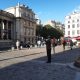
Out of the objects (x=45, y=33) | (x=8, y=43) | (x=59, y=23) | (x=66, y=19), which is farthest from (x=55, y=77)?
(x=59, y=23)

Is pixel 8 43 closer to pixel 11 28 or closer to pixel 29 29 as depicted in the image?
pixel 11 28

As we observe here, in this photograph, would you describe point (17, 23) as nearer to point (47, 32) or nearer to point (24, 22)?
point (24, 22)

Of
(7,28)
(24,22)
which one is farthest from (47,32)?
(7,28)

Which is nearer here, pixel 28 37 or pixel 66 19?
pixel 28 37

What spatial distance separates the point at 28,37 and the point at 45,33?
18.6 m

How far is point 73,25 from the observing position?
330ft

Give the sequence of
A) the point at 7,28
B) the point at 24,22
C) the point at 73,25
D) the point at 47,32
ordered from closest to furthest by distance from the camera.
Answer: the point at 7,28, the point at 24,22, the point at 47,32, the point at 73,25

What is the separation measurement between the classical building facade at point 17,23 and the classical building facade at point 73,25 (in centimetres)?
2467

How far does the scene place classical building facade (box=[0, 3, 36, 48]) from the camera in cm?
6994

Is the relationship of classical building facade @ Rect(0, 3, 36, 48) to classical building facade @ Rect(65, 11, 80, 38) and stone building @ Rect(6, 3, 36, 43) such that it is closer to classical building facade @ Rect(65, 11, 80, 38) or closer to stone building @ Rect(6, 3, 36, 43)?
stone building @ Rect(6, 3, 36, 43)

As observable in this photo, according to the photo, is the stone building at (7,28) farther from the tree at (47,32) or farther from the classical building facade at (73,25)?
the classical building facade at (73,25)

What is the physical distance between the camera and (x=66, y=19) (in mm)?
103812

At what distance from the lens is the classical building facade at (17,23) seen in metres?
69.9

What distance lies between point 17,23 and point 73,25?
33.3 meters
